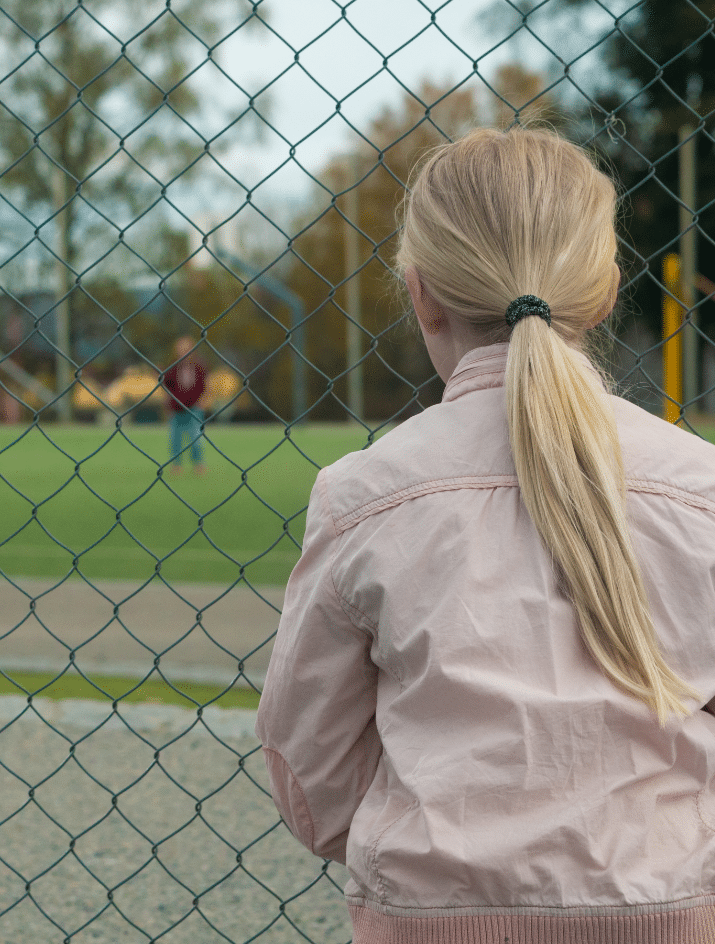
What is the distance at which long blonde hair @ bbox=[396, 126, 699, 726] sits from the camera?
1.19 meters

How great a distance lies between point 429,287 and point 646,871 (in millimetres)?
750

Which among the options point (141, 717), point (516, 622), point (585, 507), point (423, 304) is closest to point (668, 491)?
point (585, 507)

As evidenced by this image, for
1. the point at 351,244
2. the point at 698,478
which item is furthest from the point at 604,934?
the point at 351,244

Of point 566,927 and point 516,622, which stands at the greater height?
point 516,622

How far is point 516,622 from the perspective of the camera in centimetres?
119

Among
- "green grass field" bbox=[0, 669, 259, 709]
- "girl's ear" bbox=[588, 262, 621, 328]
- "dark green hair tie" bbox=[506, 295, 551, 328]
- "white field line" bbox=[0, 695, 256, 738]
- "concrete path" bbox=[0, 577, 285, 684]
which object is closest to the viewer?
"dark green hair tie" bbox=[506, 295, 551, 328]

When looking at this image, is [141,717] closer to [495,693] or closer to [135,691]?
[135,691]

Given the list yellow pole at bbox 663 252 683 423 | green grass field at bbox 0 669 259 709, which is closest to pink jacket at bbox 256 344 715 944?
yellow pole at bbox 663 252 683 423

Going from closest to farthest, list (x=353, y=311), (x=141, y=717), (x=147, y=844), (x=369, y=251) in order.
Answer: (x=147, y=844) < (x=141, y=717) < (x=353, y=311) < (x=369, y=251)

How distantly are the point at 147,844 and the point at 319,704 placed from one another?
1.90 m

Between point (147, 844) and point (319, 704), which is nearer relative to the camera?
point (319, 704)

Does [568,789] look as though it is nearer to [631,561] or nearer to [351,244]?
[631,561]

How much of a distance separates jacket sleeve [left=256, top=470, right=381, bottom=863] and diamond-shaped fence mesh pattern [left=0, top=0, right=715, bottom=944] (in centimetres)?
44

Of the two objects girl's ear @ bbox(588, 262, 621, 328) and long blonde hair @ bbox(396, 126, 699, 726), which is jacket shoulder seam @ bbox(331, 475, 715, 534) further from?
girl's ear @ bbox(588, 262, 621, 328)
